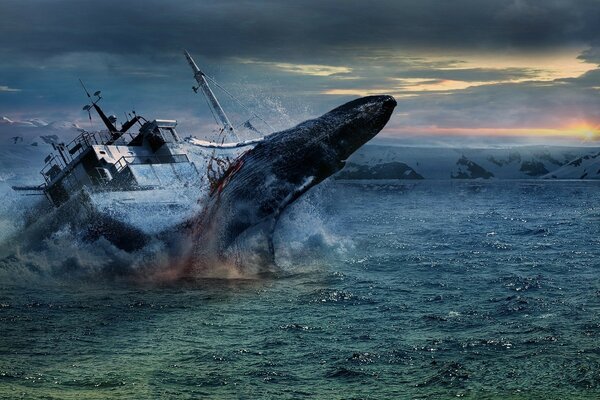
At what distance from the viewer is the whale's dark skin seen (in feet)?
80.4

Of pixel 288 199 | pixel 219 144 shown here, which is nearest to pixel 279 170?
pixel 288 199

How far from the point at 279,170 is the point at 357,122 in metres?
4.29

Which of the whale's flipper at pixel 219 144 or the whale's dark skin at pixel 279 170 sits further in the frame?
the whale's flipper at pixel 219 144

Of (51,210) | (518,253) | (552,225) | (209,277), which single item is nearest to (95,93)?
(51,210)

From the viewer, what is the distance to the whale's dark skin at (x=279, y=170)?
24497 millimetres

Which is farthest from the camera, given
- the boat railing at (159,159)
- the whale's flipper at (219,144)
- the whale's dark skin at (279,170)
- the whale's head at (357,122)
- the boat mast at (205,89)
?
the boat mast at (205,89)

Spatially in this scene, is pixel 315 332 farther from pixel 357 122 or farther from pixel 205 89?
pixel 205 89

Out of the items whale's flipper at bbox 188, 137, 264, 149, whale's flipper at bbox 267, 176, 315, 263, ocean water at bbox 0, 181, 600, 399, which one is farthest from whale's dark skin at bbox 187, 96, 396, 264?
whale's flipper at bbox 188, 137, 264, 149

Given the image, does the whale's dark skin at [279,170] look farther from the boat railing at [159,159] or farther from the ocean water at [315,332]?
the boat railing at [159,159]

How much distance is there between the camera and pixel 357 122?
2695cm

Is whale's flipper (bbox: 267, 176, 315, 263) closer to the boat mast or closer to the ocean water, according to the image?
the ocean water

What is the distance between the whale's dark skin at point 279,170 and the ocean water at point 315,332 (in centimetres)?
228

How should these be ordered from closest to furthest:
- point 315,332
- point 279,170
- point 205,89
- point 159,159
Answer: point 315,332, point 279,170, point 159,159, point 205,89

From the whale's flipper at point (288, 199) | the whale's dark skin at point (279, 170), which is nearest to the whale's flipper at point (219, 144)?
the whale's dark skin at point (279, 170)
